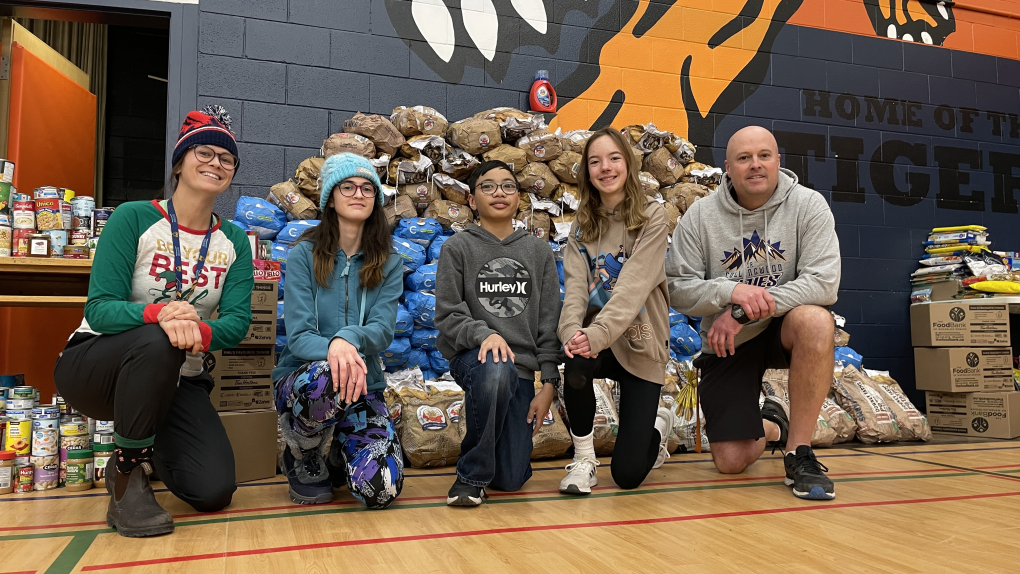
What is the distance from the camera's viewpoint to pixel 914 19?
4.86m

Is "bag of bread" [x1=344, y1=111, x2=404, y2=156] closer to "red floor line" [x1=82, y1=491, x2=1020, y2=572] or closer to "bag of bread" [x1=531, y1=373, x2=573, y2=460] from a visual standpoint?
"bag of bread" [x1=531, y1=373, x2=573, y2=460]

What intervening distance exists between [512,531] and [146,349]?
99 cm

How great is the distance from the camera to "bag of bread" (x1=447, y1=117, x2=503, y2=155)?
10.9 feet

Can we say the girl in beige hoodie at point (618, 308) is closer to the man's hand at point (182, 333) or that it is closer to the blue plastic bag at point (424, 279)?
the blue plastic bag at point (424, 279)

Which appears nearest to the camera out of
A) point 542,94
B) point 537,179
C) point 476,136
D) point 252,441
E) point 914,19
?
point 252,441

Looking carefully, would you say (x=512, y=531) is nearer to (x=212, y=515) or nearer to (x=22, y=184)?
(x=212, y=515)

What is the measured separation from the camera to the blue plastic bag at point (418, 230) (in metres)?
3.11

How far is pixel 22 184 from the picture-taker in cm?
362

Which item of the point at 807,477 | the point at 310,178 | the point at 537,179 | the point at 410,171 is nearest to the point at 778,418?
the point at 807,477

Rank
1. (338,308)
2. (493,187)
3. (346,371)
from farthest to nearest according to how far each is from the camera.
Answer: (493,187)
(338,308)
(346,371)

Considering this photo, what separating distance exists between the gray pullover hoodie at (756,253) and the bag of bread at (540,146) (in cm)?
118

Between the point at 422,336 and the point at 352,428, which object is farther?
the point at 422,336

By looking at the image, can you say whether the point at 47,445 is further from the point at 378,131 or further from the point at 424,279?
the point at 378,131

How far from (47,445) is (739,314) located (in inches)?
92.5
